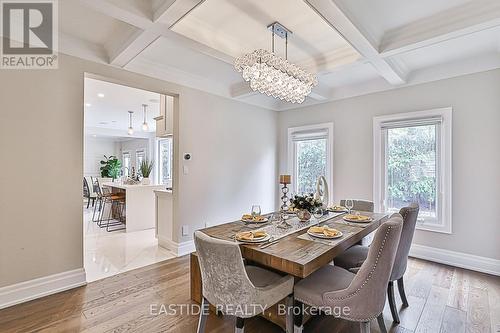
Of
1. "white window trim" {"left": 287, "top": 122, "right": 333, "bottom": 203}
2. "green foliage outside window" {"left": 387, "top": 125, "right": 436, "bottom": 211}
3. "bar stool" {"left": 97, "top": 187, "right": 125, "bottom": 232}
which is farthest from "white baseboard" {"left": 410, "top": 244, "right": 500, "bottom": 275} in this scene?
"bar stool" {"left": 97, "top": 187, "right": 125, "bottom": 232}

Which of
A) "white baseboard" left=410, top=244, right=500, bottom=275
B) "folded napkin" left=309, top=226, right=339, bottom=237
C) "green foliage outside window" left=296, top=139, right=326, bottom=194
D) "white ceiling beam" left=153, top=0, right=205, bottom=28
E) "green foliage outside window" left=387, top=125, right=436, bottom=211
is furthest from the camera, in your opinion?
"green foliage outside window" left=296, top=139, right=326, bottom=194

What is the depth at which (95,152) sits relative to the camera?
11125 mm

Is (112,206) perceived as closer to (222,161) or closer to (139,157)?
(222,161)

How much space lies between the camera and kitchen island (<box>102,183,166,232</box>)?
4.85 meters

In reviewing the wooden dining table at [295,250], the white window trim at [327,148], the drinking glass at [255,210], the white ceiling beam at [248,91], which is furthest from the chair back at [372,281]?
the white ceiling beam at [248,91]

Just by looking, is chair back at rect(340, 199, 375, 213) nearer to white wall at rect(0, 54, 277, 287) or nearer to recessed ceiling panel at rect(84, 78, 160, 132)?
white wall at rect(0, 54, 277, 287)

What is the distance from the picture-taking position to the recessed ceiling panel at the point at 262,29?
2127 millimetres

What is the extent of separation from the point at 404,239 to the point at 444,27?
189 centimetres

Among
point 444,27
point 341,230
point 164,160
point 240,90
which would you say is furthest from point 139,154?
point 444,27

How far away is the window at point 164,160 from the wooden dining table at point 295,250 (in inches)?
224

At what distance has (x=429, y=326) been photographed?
6.43 feet

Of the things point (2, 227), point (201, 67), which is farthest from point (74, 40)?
point (2, 227)

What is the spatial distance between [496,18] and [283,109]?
333cm

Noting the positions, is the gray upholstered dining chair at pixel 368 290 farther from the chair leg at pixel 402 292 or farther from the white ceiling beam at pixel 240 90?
the white ceiling beam at pixel 240 90
